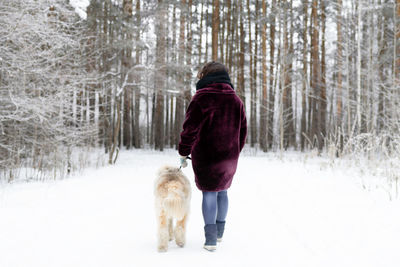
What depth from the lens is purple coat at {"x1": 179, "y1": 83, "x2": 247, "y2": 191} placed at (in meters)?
3.10

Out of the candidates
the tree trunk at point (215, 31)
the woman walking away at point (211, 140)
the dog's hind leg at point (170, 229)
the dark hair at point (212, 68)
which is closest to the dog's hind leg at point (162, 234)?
the dog's hind leg at point (170, 229)

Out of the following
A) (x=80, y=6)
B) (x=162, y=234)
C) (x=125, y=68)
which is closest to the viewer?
(x=162, y=234)

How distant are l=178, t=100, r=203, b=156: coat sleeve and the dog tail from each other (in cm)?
41

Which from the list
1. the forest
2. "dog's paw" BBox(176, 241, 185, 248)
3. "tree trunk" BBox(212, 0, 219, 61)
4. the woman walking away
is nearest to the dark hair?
the woman walking away

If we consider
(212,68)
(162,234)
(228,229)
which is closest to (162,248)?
(162,234)

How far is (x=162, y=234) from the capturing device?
304 centimetres

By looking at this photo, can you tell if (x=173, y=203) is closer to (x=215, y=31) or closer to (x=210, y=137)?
(x=210, y=137)

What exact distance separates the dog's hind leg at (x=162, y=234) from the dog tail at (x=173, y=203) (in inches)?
4.6

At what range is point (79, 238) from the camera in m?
3.52

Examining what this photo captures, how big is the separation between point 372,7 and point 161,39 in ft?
32.7

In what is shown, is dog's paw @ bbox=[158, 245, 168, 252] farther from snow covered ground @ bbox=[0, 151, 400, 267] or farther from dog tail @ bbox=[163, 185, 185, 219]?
dog tail @ bbox=[163, 185, 185, 219]

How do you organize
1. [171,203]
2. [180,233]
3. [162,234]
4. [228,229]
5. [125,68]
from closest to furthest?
[171,203]
[162,234]
[180,233]
[228,229]
[125,68]

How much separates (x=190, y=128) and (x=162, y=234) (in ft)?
3.55

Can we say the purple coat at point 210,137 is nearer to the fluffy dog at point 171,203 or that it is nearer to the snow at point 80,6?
the fluffy dog at point 171,203
